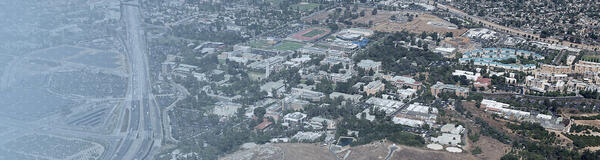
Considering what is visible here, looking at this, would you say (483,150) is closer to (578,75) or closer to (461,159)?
(461,159)

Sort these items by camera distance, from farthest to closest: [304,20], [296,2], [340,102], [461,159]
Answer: [296,2], [304,20], [340,102], [461,159]

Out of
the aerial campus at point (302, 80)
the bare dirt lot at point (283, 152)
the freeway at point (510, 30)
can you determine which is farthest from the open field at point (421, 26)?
the bare dirt lot at point (283, 152)

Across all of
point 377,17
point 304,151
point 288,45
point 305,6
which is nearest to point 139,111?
point 304,151

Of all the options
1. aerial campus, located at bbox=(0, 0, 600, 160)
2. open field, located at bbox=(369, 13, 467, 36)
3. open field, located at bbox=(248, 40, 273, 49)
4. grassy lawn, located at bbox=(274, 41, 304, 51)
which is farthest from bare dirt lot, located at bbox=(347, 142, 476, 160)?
open field, located at bbox=(369, 13, 467, 36)

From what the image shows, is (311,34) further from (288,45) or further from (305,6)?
(305,6)

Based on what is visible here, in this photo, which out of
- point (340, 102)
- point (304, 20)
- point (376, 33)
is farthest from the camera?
point (304, 20)

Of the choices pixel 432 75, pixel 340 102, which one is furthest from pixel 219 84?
pixel 432 75

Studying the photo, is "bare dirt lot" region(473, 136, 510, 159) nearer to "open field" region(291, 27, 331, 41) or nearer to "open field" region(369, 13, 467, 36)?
"open field" region(369, 13, 467, 36)
